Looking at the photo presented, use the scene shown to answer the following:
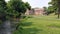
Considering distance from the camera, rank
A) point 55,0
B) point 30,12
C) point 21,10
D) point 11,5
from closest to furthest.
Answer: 1. point 55,0
2. point 11,5
3. point 21,10
4. point 30,12

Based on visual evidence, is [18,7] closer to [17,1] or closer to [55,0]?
[17,1]

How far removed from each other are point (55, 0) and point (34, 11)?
104597mm

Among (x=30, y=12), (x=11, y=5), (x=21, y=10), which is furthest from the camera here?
(x=30, y=12)

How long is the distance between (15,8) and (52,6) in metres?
18.0

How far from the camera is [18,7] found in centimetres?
7088

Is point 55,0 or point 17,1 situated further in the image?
point 17,1

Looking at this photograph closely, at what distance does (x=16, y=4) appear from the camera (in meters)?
69.1

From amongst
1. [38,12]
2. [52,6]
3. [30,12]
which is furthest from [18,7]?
[38,12]

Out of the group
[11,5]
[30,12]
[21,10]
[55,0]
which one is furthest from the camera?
[30,12]

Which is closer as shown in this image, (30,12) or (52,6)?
(52,6)

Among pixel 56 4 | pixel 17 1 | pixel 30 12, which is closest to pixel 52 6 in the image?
pixel 56 4

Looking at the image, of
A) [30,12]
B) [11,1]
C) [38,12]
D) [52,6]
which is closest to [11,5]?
[11,1]

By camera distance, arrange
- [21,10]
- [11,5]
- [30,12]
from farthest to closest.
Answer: [30,12], [21,10], [11,5]

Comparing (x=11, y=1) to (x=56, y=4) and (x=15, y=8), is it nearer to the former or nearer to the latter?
(x=15, y=8)
